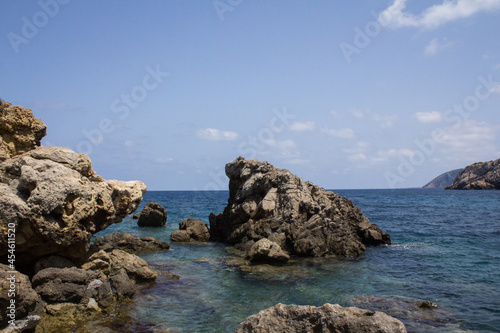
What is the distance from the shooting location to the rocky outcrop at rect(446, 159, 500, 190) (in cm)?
15250

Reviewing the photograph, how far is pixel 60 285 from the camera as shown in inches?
550

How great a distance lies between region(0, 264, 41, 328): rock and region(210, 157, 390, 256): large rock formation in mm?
17881

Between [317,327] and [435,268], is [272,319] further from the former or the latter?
[435,268]

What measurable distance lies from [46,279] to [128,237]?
17.2 metres

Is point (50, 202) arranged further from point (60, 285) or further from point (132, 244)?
point (132, 244)

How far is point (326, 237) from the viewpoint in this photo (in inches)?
1141

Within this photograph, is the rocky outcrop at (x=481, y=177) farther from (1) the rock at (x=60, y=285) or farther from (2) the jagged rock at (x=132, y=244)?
(1) the rock at (x=60, y=285)

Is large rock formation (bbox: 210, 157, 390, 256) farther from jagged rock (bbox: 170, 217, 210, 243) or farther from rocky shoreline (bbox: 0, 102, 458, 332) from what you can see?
rocky shoreline (bbox: 0, 102, 458, 332)

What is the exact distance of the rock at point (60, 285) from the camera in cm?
1362

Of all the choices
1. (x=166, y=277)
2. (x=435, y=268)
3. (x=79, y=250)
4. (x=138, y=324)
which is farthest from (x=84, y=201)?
(x=435, y=268)

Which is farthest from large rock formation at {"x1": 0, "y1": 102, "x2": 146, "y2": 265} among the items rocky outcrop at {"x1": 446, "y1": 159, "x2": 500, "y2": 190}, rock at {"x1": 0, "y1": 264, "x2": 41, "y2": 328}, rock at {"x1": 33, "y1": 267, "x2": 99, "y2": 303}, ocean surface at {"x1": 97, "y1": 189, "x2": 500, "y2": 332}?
rocky outcrop at {"x1": 446, "y1": 159, "x2": 500, "y2": 190}

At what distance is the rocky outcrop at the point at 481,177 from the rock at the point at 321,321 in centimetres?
17366

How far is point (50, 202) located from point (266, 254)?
14959 mm

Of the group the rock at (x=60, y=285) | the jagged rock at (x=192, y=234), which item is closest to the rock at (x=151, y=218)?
the jagged rock at (x=192, y=234)
